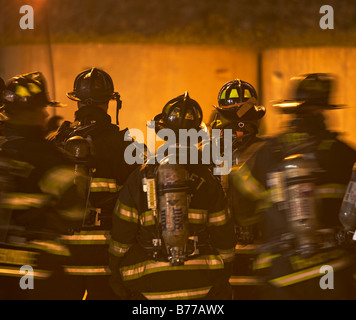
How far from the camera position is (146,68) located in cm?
909

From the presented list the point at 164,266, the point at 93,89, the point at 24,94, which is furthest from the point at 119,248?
the point at 93,89

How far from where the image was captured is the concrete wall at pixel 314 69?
905 centimetres

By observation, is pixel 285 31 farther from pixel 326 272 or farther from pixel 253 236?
pixel 326 272

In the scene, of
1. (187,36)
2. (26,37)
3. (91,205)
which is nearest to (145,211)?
(91,205)

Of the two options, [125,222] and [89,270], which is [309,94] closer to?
[125,222]

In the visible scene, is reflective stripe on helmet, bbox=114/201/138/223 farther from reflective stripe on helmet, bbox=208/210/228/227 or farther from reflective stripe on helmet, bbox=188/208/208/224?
reflective stripe on helmet, bbox=208/210/228/227

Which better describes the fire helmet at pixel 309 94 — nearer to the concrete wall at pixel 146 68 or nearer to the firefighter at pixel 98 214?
the firefighter at pixel 98 214

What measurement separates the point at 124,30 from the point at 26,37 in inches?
66.0

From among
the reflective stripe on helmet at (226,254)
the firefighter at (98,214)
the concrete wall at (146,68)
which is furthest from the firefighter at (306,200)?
the concrete wall at (146,68)

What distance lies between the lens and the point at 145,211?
3322 millimetres

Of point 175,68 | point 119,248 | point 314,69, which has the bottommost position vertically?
point 119,248

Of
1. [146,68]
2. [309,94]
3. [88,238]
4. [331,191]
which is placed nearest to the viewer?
[331,191]

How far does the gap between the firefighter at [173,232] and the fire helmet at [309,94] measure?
64 cm

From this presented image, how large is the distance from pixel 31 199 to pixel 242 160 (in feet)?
5.93
